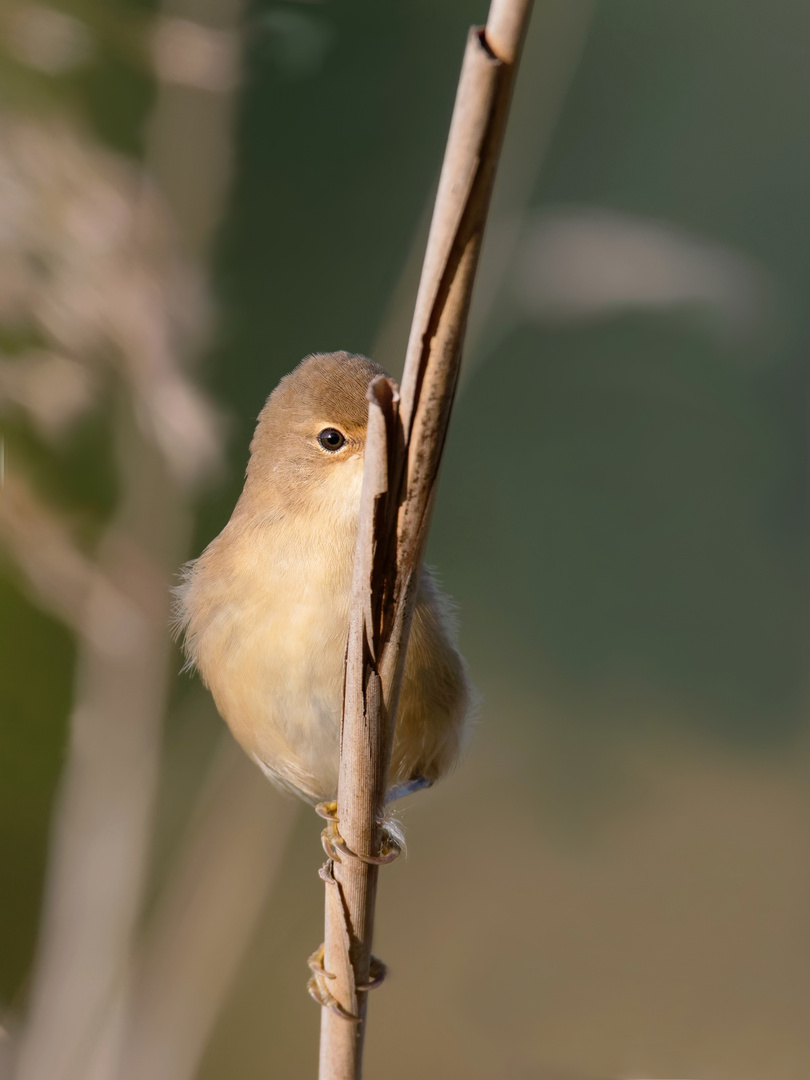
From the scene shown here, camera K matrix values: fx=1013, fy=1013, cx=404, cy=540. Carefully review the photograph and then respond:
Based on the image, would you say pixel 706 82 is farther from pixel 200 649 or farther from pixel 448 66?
pixel 200 649

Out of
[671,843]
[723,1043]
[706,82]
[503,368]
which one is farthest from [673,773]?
[706,82]

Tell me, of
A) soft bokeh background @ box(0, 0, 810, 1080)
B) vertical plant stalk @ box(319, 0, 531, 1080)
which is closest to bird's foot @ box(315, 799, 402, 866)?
vertical plant stalk @ box(319, 0, 531, 1080)

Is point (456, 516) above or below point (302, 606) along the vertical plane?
below

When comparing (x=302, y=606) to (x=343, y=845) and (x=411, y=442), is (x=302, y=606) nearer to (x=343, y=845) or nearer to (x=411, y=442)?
(x=343, y=845)

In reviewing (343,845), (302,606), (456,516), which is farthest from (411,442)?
(456,516)

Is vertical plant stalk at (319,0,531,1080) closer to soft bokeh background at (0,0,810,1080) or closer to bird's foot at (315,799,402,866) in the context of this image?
bird's foot at (315,799,402,866)
